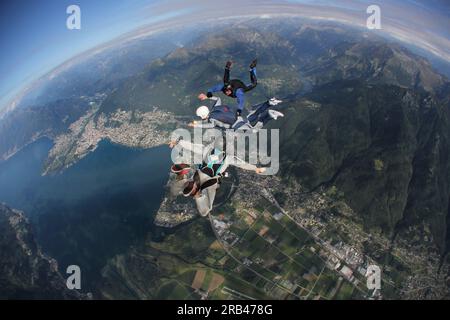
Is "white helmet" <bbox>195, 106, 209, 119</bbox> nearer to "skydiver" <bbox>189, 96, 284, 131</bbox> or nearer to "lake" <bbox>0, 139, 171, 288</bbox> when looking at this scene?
"skydiver" <bbox>189, 96, 284, 131</bbox>

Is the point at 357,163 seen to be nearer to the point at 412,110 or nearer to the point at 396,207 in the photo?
the point at 396,207

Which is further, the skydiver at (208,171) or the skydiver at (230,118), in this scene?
the skydiver at (230,118)

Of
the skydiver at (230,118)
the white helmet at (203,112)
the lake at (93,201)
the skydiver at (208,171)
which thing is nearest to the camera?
the skydiver at (208,171)

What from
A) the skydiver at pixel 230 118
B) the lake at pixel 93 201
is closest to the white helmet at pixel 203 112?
the skydiver at pixel 230 118

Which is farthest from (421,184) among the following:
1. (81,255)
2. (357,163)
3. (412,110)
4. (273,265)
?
(81,255)

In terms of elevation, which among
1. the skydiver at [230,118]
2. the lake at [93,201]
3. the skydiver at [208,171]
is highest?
the skydiver at [230,118]

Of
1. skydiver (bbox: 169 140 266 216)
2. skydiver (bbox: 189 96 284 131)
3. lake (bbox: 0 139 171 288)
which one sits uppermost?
skydiver (bbox: 189 96 284 131)

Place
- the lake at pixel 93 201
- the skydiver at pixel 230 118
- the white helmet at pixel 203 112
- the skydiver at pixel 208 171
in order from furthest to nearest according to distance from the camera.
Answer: the lake at pixel 93 201
the skydiver at pixel 230 118
the white helmet at pixel 203 112
the skydiver at pixel 208 171

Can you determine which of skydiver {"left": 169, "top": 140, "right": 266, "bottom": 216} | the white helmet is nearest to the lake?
skydiver {"left": 169, "top": 140, "right": 266, "bottom": 216}

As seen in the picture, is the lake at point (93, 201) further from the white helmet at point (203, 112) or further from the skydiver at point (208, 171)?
the white helmet at point (203, 112)

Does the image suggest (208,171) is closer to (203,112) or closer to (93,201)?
(203,112)

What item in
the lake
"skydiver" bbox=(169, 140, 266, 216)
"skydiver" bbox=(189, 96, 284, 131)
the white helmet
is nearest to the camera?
"skydiver" bbox=(169, 140, 266, 216)
